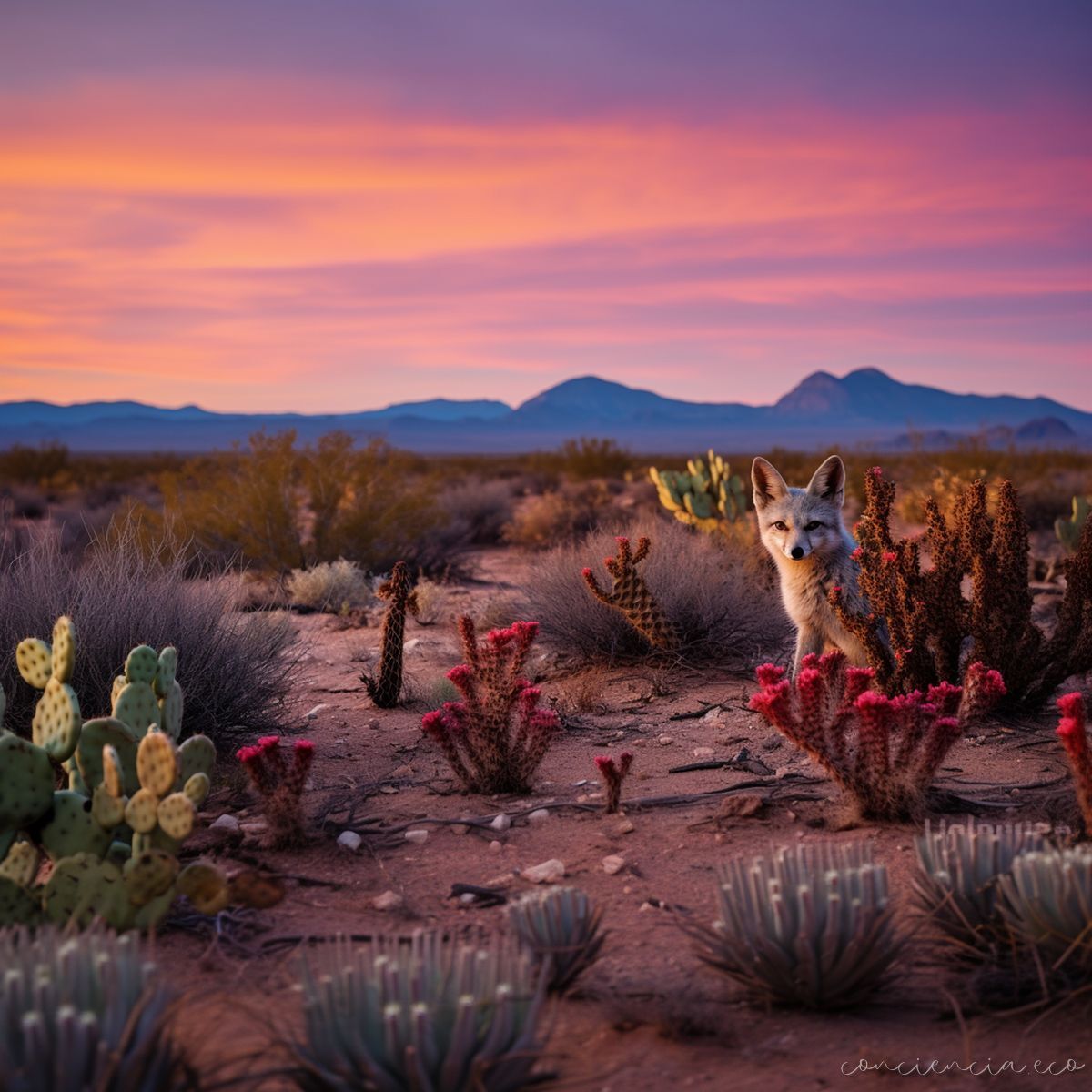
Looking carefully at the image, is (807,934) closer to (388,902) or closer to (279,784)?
(388,902)

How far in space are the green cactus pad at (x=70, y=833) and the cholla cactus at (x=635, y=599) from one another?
455 centimetres

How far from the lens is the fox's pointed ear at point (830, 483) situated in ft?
22.7

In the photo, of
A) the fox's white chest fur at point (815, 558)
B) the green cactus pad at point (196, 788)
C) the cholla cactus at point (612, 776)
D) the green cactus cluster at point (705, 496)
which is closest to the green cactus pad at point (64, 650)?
the green cactus pad at point (196, 788)

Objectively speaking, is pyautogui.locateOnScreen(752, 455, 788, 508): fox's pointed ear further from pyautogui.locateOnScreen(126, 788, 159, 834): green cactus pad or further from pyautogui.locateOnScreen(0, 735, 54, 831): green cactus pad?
pyautogui.locateOnScreen(0, 735, 54, 831): green cactus pad

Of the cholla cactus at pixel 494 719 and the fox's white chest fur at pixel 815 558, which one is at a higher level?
the fox's white chest fur at pixel 815 558

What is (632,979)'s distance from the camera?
3.80 meters

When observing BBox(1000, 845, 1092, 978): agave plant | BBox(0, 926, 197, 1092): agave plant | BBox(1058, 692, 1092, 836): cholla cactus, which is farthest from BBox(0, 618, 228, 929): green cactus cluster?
BBox(1058, 692, 1092, 836): cholla cactus

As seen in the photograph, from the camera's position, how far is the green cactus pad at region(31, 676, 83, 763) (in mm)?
4410

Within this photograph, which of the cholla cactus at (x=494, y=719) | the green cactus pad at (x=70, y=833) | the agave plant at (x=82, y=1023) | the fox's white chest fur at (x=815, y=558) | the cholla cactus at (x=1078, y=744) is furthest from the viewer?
the fox's white chest fur at (x=815, y=558)

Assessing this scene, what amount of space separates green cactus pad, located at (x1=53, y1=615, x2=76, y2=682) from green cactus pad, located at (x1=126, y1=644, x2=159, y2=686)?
234 mm

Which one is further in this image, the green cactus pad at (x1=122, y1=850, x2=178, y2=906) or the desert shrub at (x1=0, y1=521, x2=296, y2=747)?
the desert shrub at (x1=0, y1=521, x2=296, y2=747)

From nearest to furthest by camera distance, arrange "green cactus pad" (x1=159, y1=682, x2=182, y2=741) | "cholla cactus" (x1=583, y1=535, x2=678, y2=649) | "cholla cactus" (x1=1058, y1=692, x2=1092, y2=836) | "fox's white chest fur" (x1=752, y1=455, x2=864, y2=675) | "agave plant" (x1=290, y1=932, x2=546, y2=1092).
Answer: "agave plant" (x1=290, y1=932, x2=546, y2=1092), "cholla cactus" (x1=1058, y1=692, x2=1092, y2=836), "green cactus pad" (x1=159, y1=682, x2=182, y2=741), "fox's white chest fur" (x1=752, y1=455, x2=864, y2=675), "cholla cactus" (x1=583, y1=535, x2=678, y2=649)

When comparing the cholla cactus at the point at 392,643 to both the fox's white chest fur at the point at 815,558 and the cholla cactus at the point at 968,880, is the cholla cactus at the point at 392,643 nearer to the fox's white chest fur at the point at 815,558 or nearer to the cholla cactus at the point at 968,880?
the fox's white chest fur at the point at 815,558

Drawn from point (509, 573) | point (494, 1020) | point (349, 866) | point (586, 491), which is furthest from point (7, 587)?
point (586, 491)
